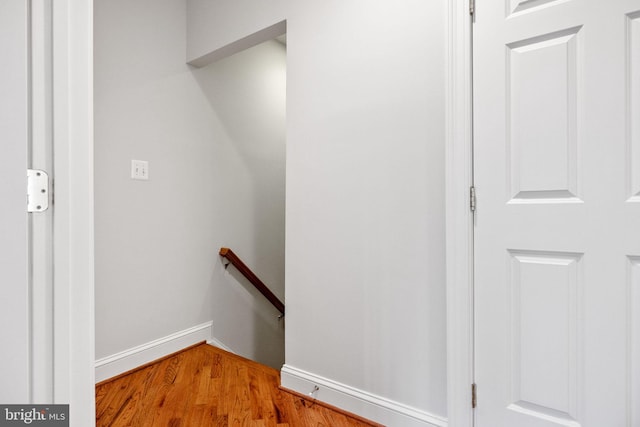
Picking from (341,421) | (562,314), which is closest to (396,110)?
(562,314)

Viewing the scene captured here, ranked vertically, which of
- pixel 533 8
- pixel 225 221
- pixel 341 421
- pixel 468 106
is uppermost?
pixel 533 8

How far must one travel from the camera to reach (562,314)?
1053 mm

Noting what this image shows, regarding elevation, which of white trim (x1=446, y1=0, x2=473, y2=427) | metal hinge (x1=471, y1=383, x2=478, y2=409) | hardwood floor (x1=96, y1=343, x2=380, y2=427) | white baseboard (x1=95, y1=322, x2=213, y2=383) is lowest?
hardwood floor (x1=96, y1=343, x2=380, y2=427)

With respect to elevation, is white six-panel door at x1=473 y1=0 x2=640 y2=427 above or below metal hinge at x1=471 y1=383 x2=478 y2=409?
above

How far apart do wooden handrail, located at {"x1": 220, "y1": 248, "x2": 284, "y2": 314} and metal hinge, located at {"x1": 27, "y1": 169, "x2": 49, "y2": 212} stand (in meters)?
1.84

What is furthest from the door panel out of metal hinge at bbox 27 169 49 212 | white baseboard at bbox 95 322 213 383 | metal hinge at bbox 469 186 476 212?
white baseboard at bbox 95 322 213 383

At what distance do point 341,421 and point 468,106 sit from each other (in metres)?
1.44

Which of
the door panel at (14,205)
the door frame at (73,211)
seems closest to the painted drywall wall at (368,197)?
the door frame at (73,211)

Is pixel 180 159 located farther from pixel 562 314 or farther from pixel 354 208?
pixel 562 314

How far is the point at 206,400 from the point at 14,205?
1.35 m

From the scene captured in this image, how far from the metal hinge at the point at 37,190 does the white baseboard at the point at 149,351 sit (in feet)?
5.10

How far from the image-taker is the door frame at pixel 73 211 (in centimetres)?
65

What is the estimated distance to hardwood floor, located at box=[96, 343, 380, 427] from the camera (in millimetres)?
1450

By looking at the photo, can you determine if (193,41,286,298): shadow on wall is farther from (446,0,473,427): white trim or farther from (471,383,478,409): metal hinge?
(471,383,478,409): metal hinge
